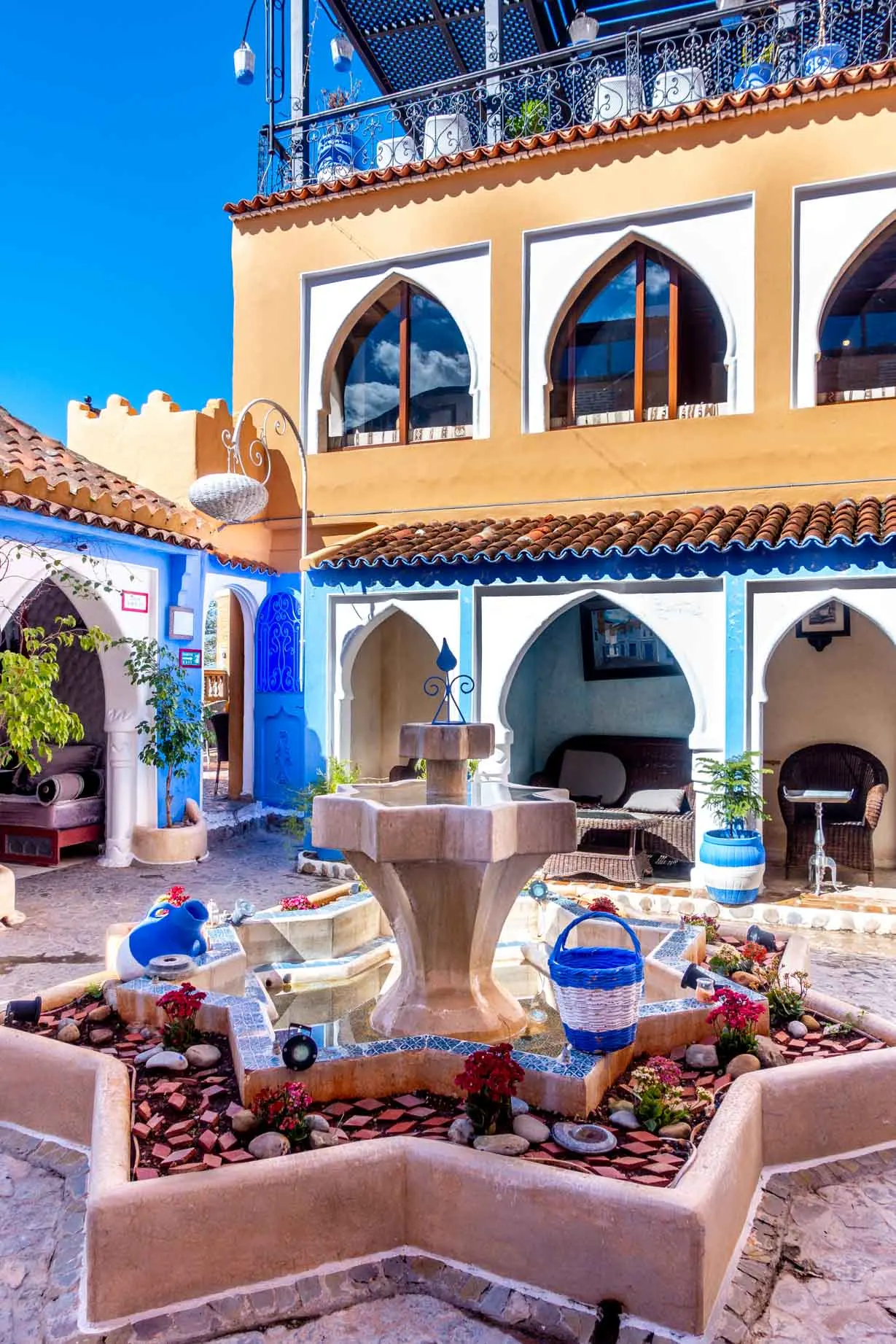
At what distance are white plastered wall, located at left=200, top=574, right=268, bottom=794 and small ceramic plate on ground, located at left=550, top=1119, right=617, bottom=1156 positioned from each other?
7.76 meters

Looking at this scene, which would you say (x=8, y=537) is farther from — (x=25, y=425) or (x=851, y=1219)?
(x=851, y=1219)

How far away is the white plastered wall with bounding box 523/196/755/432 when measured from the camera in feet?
30.5

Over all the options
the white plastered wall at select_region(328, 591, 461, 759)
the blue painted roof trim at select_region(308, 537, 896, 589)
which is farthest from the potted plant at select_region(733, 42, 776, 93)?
the white plastered wall at select_region(328, 591, 461, 759)

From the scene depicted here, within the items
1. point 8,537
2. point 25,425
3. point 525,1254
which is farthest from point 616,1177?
point 25,425

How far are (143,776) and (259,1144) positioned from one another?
6664 mm

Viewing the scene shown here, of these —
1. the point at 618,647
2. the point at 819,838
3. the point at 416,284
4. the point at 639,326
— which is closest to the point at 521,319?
the point at 639,326

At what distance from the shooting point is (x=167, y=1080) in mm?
3916

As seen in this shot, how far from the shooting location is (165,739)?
9242 millimetres

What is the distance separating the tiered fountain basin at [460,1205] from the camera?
2725 mm

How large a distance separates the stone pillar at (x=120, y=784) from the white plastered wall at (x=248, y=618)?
1.48 metres

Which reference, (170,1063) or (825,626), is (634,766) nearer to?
(825,626)

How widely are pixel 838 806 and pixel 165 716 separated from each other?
668cm

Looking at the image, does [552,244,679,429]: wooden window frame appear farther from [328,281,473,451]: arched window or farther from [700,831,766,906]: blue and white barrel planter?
[700,831,766,906]: blue and white barrel planter

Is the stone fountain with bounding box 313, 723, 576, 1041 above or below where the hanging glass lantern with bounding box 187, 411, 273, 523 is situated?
below
